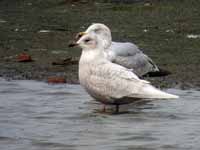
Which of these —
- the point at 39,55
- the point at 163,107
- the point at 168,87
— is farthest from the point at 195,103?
the point at 39,55

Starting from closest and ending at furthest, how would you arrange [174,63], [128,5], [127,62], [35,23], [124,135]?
[124,135] < [127,62] < [174,63] < [35,23] < [128,5]

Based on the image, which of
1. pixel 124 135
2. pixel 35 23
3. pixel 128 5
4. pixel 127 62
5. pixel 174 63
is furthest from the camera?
pixel 128 5

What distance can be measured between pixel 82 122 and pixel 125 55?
1931 millimetres

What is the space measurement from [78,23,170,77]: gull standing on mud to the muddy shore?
18 centimetres

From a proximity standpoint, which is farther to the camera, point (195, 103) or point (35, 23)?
point (35, 23)

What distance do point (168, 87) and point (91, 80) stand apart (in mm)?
1601

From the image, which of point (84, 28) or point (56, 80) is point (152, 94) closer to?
point (56, 80)

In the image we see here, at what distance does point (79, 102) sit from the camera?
10008 millimetres

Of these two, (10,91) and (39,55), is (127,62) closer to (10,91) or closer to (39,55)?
(10,91)

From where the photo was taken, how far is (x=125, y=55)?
10.7 meters

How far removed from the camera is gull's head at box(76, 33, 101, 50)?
9664 millimetres

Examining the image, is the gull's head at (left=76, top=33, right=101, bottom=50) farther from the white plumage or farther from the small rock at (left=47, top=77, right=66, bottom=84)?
the small rock at (left=47, top=77, right=66, bottom=84)

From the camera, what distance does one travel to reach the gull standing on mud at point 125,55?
33.0 feet

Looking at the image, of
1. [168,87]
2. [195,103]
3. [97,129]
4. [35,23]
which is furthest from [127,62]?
[35,23]
